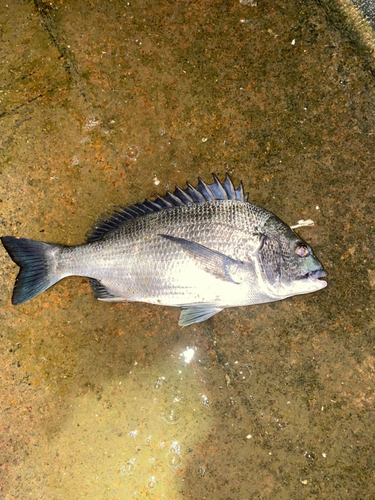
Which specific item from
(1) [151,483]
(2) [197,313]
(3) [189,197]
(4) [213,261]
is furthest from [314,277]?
(1) [151,483]

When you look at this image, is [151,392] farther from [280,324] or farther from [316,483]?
[316,483]

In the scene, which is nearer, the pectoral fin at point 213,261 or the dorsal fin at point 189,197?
the pectoral fin at point 213,261

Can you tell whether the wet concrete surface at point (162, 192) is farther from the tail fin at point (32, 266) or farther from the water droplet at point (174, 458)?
the tail fin at point (32, 266)

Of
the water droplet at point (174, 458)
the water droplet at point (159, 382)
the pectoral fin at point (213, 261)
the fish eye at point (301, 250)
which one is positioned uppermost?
the fish eye at point (301, 250)

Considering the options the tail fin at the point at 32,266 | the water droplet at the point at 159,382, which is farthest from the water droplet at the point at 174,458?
the tail fin at the point at 32,266

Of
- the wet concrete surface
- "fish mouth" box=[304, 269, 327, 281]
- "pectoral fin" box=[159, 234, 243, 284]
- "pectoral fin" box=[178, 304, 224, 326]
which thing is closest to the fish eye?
"fish mouth" box=[304, 269, 327, 281]

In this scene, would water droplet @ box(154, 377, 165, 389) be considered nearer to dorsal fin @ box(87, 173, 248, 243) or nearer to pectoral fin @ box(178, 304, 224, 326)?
pectoral fin @ box(178, 304, 224, 326)
